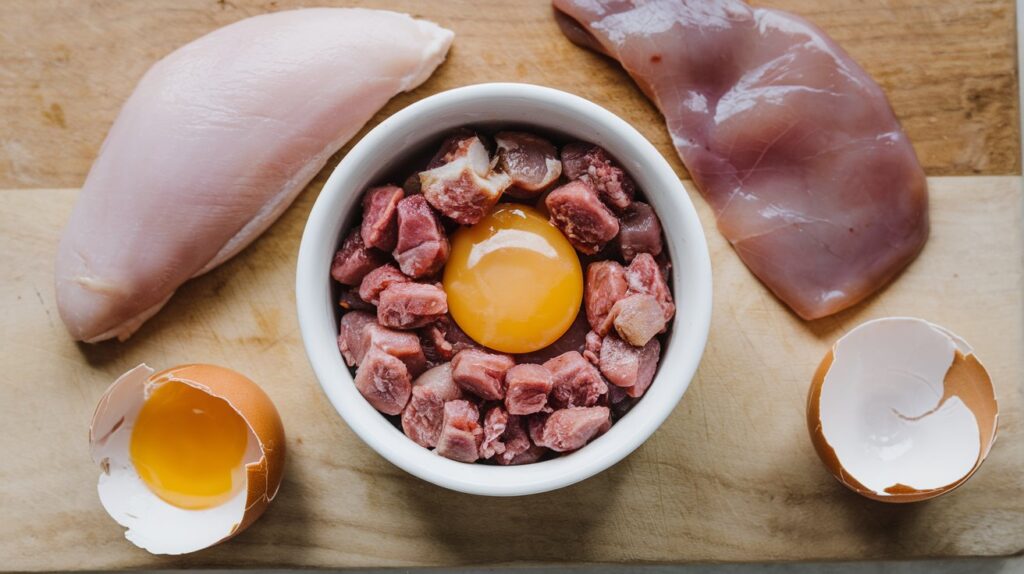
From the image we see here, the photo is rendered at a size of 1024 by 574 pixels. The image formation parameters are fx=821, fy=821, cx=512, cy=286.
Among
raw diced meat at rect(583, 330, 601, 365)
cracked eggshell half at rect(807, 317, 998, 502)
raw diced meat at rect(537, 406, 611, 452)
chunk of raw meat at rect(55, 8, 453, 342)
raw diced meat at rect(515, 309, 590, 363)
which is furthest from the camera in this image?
chunk of raw meat at rect(55, 8, 453, 342)

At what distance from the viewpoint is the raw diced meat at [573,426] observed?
1.71 m

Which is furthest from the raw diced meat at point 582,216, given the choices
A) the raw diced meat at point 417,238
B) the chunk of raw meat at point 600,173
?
the raw diced meat at point 417,238

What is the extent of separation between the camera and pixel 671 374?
1739 millimetres

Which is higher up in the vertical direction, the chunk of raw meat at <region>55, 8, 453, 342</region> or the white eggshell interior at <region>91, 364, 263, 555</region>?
the chunk of raw meat at <region>55, 8, 453, 342</region>

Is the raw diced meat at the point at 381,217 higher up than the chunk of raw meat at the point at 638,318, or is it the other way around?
the raw diced meat at the point at 381,217

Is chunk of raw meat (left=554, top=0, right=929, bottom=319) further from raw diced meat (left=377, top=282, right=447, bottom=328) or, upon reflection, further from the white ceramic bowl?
raw diced meat (left=377, top=282, right=447, bottom=328)

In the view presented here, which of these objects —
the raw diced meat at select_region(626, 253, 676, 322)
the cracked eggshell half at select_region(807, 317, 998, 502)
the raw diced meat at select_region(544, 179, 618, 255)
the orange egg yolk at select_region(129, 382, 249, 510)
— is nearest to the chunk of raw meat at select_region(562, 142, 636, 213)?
the raw diced meat at select_region(544, 179, 618, 255)

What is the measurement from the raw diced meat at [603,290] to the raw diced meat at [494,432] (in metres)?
0.29

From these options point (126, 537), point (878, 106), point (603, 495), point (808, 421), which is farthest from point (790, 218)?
point (126, 537)

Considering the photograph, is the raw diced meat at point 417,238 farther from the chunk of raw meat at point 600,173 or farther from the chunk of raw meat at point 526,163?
the chunk of raw meat at point 600,173

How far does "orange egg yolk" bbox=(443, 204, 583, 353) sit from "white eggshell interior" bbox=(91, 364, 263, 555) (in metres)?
0.66

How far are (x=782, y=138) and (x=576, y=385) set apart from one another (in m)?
0.99

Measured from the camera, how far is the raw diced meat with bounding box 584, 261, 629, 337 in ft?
5.92

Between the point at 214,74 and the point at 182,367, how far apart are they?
2.52 ft
